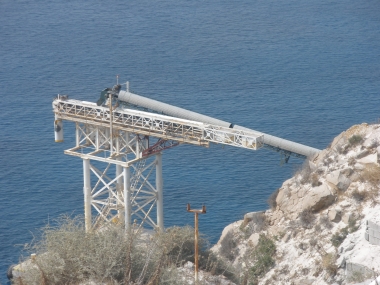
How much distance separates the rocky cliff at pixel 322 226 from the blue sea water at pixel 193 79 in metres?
10.3

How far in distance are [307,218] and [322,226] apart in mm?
1381

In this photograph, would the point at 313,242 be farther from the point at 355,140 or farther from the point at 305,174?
the point at 355,140

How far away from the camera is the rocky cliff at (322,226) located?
3081 centimetres

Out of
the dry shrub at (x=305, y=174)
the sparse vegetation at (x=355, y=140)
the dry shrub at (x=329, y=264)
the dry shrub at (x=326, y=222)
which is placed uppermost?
the sparse vegetation at (x=355, y=140)

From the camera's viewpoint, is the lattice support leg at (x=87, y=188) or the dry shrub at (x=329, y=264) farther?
the lattice support leg at (x=87, y=188)

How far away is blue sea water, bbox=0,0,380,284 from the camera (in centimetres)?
6228

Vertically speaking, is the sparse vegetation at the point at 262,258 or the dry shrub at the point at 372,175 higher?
the dry shrub at the point at 372,175

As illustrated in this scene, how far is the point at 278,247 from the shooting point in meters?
36.6

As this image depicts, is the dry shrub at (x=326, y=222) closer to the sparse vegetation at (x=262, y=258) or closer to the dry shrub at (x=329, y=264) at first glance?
the dry shrub at (x=329, y=264)

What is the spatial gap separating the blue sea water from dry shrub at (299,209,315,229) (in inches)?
527

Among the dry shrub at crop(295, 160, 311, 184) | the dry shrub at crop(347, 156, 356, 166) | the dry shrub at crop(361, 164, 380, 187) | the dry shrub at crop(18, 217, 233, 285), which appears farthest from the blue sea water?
the dry shrub at crop(18, 217, 233, 285)

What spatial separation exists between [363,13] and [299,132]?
52.2 meters

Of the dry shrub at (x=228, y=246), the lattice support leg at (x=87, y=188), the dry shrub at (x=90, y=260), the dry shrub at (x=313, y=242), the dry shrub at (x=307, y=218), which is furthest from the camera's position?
the lattice support leg at (x=87, y=188)

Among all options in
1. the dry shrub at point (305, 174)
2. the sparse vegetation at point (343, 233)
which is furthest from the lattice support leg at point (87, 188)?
the sparse vegetation at point (343, 233)
